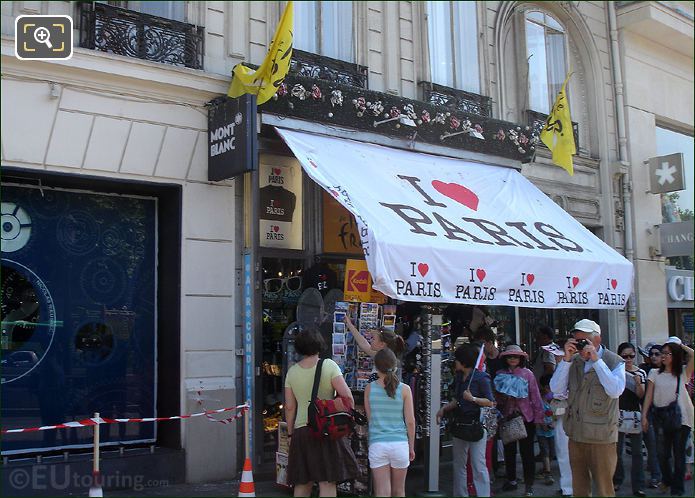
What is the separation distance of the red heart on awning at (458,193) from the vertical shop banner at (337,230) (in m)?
1.22

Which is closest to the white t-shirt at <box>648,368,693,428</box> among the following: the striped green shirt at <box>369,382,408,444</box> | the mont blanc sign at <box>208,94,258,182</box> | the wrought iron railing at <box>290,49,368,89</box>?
the striped green shirt at <box>369,382,408,444</box>

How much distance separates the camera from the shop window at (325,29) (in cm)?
1023

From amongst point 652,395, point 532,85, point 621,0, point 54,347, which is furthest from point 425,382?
point 621,0

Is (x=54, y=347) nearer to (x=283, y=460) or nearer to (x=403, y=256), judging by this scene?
(x=283, y=460)

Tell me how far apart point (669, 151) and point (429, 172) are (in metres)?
8.77

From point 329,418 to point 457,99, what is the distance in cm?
691

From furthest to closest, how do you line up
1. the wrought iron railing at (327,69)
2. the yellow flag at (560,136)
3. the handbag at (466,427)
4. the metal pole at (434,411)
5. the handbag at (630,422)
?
the yellow flag at (560,136)
the wrought iron railing at (327,69)
the handbag at (630,422)
the metal pole at (434,411)
the handbag at (466,427)

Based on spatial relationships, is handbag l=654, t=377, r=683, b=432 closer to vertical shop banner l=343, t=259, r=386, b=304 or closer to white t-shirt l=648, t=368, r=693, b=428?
white t-shirt l=648, t=368, r=693, b=428

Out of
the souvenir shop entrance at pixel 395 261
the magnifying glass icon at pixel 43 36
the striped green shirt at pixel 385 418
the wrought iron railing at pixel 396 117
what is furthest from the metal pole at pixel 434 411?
the magnifying glass icon at pixel 43 36

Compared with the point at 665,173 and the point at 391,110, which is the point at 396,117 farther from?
the point at 665,173

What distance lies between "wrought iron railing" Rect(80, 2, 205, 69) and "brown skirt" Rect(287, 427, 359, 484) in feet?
15.6

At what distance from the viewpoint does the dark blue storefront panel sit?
7.84m

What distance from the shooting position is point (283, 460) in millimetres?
7961

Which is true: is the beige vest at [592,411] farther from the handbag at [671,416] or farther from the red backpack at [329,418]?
the red backpack at [329,418]
